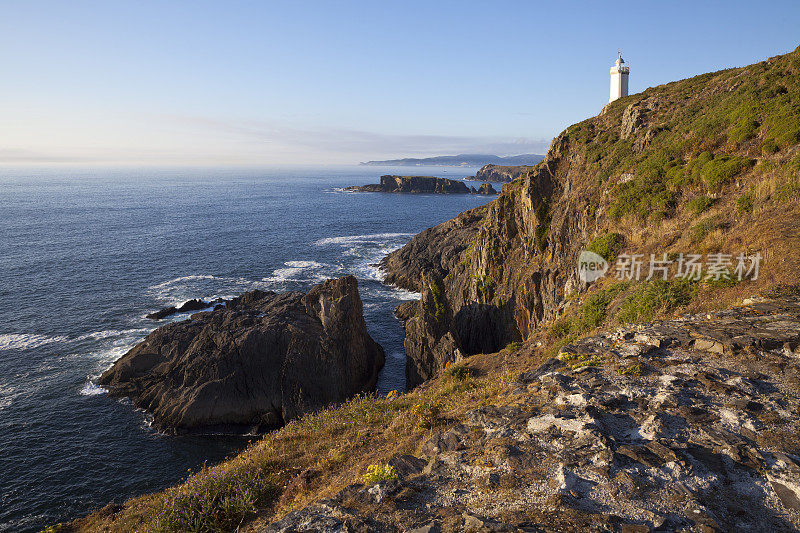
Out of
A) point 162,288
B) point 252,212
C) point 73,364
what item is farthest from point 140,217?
point 73,364

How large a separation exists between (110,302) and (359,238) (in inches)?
2326

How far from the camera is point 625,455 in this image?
7.85 meters

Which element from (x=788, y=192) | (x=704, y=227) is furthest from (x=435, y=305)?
(x=788, y=192)

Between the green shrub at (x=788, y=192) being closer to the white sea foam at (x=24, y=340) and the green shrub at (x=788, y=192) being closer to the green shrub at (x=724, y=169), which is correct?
the green shrub at (x=724, y=169)

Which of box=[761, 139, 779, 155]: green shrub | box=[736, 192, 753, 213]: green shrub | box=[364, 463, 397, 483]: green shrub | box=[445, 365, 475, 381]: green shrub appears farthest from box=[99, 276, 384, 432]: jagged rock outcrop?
box=[761, 139, 779, 155]: green shrub

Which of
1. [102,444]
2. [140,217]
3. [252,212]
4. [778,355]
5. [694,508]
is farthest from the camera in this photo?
[252,212]

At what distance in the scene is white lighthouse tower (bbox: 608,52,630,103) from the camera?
5584 cm

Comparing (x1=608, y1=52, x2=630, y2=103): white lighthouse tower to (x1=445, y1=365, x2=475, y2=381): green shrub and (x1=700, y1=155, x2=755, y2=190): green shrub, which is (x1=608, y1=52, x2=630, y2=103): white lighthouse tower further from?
(x1=445, y1=365, x2=475, y2=381): green shrub

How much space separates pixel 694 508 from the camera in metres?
6.46

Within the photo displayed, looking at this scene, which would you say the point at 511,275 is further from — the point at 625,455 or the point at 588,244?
the point at 625,455

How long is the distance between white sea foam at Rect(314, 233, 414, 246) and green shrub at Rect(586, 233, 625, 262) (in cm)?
7791

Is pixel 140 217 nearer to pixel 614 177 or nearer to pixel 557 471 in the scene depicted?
pixel 614 177

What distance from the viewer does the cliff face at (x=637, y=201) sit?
62.6 ft

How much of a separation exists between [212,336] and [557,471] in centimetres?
3994
